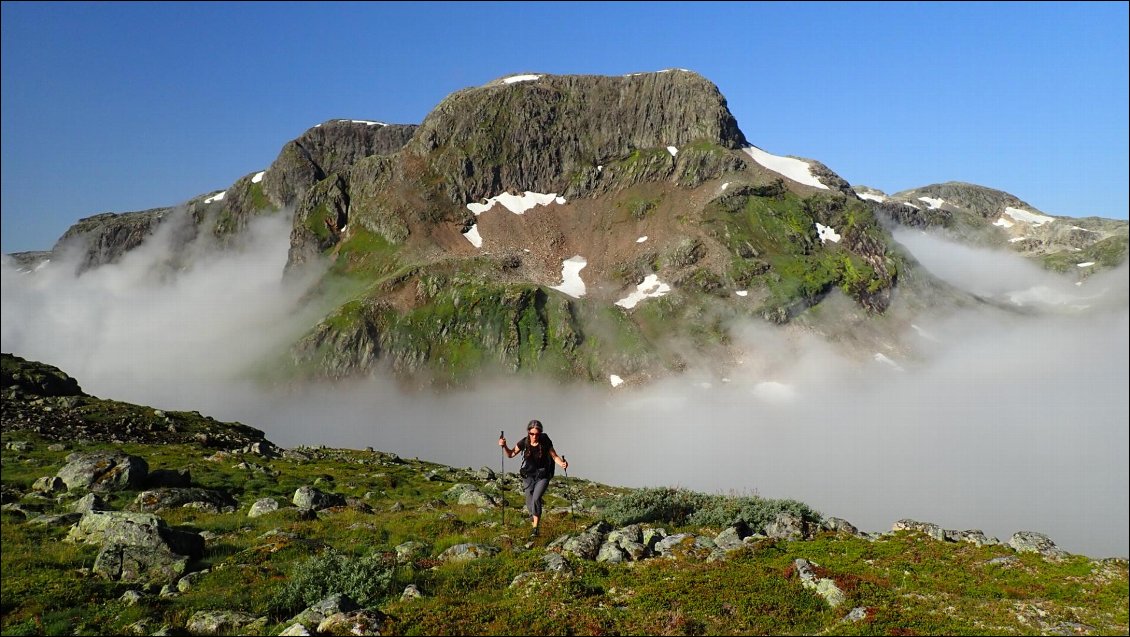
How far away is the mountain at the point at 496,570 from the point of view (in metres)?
12.7

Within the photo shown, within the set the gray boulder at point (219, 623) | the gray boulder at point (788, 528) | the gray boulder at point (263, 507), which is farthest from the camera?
the gray boulder at point (263, 507)

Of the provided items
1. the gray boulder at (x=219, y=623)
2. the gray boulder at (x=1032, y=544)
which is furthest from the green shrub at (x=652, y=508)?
the gray boulder at (x=219, y=623)

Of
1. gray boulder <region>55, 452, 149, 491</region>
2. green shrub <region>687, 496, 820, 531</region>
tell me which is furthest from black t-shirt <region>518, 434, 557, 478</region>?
gray boulder <region>55, 452, 149, 491</region>

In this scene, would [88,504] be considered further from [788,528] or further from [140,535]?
[788,528]

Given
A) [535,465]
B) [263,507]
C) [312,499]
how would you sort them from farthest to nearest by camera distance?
[312,499] → [263,507] → [535,465]

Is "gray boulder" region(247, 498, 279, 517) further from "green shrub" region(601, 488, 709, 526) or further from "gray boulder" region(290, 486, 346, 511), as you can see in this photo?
"green shrub" region(601, 488, 709, 526)

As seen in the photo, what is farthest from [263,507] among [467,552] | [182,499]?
[467,552]

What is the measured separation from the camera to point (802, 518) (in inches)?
891

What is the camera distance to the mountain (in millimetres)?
12719

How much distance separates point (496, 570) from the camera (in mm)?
16547

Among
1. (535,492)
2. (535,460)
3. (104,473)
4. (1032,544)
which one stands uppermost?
(535,460)

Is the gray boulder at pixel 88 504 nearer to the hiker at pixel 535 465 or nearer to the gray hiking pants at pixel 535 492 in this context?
the hiker at pixel 535 465

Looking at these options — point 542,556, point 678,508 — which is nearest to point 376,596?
point 542,556

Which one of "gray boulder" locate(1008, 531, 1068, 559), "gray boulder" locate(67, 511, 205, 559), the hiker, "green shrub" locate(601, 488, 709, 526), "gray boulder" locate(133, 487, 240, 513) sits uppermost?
the hiker
